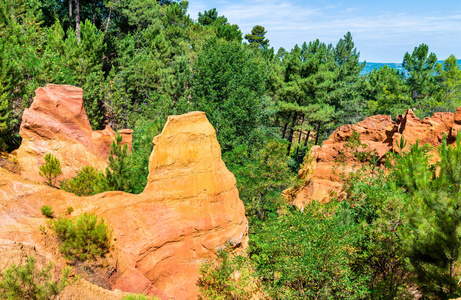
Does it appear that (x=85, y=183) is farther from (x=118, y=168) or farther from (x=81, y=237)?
(x=81, y=237)

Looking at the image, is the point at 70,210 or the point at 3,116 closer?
the point at 70,210

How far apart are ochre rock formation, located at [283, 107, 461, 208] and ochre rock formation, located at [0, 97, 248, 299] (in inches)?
292

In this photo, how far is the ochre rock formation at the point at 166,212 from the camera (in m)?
11.4

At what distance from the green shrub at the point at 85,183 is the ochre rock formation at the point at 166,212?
7.01 feet

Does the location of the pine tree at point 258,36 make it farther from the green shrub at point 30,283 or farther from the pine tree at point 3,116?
the green shrub at point 30,283

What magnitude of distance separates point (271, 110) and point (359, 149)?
11065 millimetres

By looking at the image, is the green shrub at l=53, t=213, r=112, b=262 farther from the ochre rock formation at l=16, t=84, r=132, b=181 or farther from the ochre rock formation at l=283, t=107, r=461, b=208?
the ochre rock formation at l=283, t=107, r=461, b=208

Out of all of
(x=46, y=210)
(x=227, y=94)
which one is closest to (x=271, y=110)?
(x=227, y=94)

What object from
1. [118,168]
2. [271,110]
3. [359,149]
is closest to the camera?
[118,168]

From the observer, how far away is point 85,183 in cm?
1505

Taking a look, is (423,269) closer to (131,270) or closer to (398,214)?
(398,214)

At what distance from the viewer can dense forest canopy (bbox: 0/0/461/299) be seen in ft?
36.6

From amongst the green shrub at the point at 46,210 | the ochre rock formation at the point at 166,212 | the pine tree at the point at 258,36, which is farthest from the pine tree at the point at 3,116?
the pine tree at the point at 258,36

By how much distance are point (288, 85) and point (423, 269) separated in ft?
85.7
